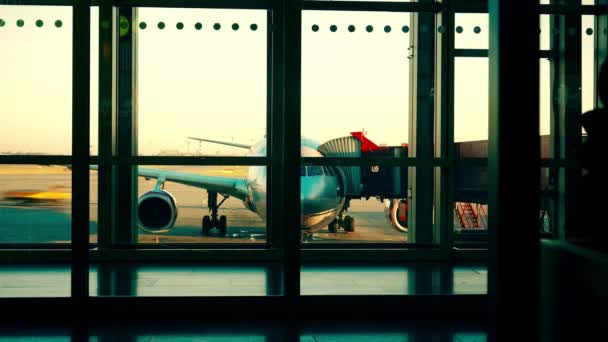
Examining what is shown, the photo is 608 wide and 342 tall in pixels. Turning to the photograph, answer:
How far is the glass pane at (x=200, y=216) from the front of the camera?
6.34 meters

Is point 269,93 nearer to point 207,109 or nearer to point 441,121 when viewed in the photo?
point 207,109

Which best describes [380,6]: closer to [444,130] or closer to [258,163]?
[444,130]

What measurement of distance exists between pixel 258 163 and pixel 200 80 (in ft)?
3.81

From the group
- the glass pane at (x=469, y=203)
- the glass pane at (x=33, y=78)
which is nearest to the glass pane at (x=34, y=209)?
the glass pane at (x=33, y=78)

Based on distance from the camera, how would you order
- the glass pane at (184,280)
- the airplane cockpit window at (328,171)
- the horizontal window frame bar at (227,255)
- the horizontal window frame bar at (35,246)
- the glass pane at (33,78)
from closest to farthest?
the glass pane at (184,280)
the glass pane at (33,78)
the horizontal window frame bar at (35,246)
the horizontal window frame bar at (227,255)
the airplane cockpit window at (328,171)

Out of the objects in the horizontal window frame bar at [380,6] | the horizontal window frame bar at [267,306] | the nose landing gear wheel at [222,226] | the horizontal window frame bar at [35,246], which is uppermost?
the horizontal window frame bar at [380,6]

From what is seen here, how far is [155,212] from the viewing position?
6395mm

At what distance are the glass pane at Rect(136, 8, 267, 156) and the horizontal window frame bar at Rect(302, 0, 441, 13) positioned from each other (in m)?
0.94

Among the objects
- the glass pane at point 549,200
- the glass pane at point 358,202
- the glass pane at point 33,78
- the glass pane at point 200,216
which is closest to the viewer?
the glass pane at point 33,78

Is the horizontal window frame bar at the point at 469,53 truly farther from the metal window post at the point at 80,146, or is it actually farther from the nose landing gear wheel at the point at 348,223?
the metal window post at the point at 80,146

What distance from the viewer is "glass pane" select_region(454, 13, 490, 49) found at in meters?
6.09

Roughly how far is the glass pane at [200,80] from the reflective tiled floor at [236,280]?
42.8 inches

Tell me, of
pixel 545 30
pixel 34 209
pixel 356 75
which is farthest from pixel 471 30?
pixel 34 209

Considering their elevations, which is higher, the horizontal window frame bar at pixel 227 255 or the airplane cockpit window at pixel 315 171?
the airplane cockpit window at pixel 315 171
